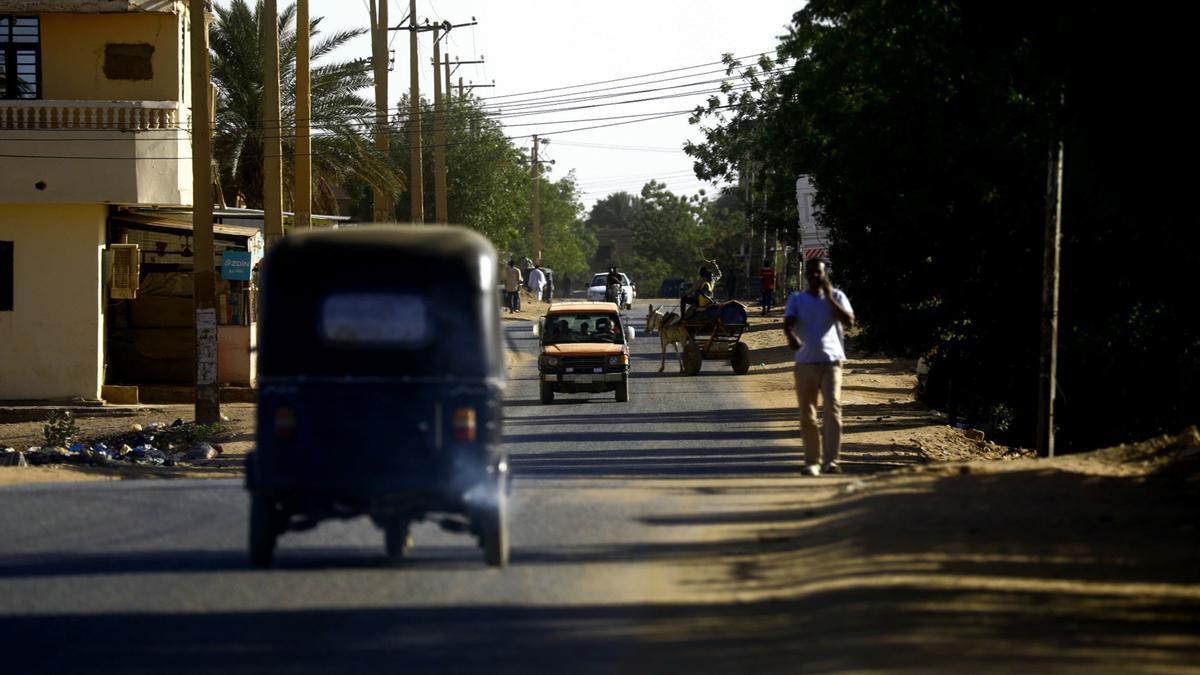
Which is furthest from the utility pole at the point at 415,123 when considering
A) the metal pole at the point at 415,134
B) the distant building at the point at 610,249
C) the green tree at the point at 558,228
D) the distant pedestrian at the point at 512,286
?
the distant building at the point at 610,249

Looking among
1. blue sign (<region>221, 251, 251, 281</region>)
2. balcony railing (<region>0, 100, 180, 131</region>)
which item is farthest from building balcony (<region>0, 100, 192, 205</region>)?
blue sign (<region>221, 251, 251, 281</region>)

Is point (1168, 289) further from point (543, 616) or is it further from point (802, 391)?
point (543, 616)

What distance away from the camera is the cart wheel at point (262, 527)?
35.1 ft

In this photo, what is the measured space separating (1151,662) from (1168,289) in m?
14.8

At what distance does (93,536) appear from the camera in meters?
12.5

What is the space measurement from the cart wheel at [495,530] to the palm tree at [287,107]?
33.6 meters

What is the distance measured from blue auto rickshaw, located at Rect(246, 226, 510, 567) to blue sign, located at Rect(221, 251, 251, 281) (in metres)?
19.6

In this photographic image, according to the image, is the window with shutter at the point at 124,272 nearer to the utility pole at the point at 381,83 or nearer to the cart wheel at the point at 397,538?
the utility pole at the point at 381,83

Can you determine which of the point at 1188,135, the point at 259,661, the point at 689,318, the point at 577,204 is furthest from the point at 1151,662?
the point at 577,204

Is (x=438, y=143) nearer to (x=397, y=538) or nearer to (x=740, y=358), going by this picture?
(x=740, y=358)

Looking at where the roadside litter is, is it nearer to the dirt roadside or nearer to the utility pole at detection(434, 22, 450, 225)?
the dirt roadside

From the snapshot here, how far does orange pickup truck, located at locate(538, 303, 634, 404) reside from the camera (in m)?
30.6

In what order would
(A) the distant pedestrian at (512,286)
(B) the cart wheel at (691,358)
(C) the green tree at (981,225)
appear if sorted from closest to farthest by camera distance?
(C) the green tree at (981,225) < (B) the cart wheel at (691,358) < (A) the distant pedestrian at (512,286)

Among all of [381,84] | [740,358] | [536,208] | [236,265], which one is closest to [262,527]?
[236,265]
